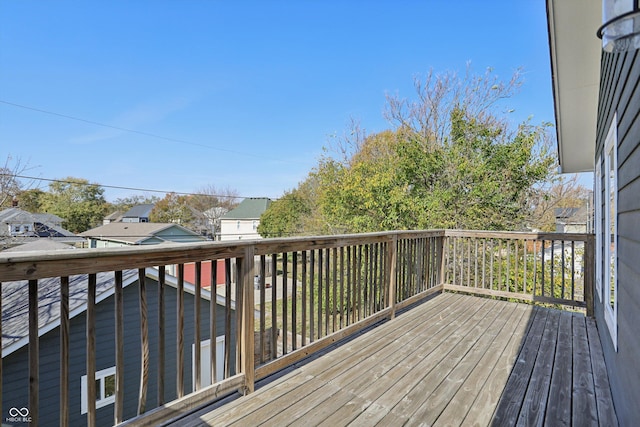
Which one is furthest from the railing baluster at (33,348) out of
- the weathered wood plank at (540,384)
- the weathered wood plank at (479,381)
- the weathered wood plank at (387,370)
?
the weathered wood plank at (540,384)

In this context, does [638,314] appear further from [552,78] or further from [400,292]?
[552,78]

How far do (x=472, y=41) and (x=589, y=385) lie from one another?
38.8 feet

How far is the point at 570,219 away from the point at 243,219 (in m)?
24.3

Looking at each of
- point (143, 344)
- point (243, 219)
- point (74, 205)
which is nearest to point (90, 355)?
point (143, 344)

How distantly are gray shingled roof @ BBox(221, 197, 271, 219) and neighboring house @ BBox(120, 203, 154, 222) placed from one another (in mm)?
7283

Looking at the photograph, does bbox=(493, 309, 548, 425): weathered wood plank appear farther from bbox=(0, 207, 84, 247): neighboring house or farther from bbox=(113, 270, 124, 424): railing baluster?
bbox=(0, 207, 84, 247): neighboring house

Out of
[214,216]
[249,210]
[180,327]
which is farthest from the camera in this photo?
[214,216]

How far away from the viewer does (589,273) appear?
397 cm

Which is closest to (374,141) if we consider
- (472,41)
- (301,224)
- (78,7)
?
(472,41)

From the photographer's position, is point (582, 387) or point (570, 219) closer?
point (582, 387)

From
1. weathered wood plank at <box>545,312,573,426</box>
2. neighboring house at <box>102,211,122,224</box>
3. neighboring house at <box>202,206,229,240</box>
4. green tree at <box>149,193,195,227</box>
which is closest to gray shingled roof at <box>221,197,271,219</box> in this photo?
neighboring house at <box>202,206,229,240</box>

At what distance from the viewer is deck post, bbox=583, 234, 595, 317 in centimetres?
396

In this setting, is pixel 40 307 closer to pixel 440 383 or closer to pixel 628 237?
pixel 440 383

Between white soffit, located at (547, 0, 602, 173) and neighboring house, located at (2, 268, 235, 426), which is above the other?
white soffit, located at (547, 0, 602, 173)
